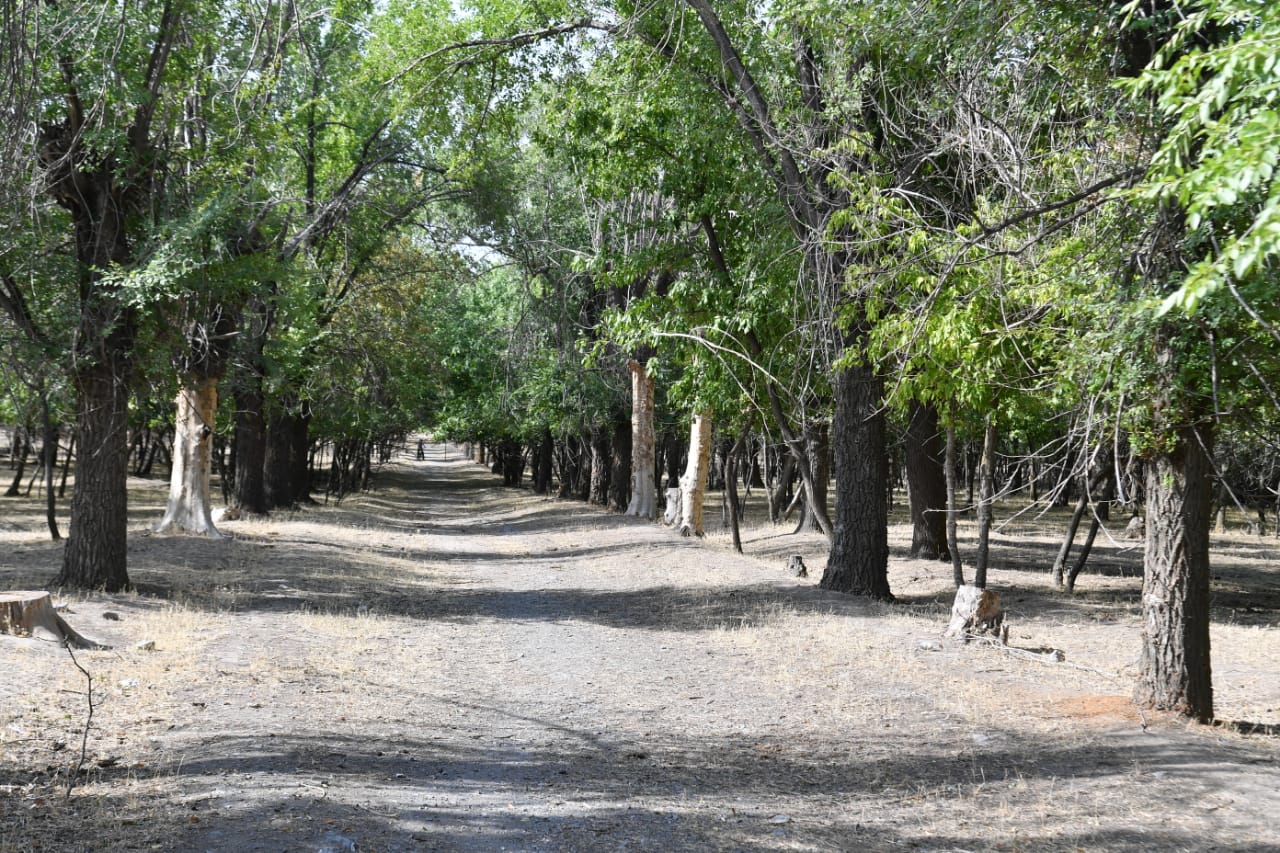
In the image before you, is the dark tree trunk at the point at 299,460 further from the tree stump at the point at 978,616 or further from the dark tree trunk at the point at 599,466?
the tree stump at the point at 978,616

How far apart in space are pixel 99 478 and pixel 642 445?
743 inches

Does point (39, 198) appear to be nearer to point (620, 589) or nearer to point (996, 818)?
point (620, 589)

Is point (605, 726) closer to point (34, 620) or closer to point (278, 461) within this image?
point (34, 620)

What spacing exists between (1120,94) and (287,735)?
8279mm

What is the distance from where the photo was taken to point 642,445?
30.7 meters

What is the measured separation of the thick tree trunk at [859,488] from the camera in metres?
14.8

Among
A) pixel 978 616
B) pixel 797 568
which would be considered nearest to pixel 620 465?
pixel 797 568

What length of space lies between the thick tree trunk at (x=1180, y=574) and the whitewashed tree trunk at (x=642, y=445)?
21.0 metres

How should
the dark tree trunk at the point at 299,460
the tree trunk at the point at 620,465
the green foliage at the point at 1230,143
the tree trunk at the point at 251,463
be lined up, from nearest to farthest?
the green foliage at the point at 1230,143, the tree trunk at the point at 251,463, the dark tree trunk at the point at 299,460, the tree trunk at the point at 620,465

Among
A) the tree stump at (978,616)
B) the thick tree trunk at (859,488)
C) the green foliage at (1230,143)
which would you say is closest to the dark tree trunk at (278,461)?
the thick tree trunk at (859,488)

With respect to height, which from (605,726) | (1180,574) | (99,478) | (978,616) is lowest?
(605,726)

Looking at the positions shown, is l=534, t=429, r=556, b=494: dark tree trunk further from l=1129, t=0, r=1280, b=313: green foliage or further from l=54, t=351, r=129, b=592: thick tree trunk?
l=1129, t=0, r=1280, b=313: green foliage

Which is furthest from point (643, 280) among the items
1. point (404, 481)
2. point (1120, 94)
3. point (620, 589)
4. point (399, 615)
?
point (404, 481)

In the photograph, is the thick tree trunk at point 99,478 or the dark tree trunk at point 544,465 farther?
the dark tree trunk at point 544,465
